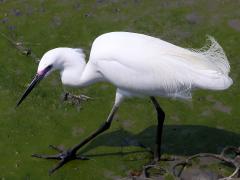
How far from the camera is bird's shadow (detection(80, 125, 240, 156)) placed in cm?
700

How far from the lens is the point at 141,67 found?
6.00m

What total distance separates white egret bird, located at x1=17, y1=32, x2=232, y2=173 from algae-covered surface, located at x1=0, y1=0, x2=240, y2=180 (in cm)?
103

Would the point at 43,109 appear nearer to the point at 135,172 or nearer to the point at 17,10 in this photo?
the point at 135,172

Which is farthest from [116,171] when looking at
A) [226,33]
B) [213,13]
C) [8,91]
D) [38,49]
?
[213,13]

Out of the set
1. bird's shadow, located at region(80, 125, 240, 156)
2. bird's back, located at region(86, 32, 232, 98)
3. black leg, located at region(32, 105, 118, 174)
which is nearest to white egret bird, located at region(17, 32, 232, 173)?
bird's back, located at region(86, 32, 232, 98)

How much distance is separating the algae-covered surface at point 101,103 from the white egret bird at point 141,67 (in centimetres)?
103

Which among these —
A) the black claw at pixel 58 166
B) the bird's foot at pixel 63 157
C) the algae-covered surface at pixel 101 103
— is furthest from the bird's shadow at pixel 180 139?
the black claw at pixel 58 166

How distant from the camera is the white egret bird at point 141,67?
19.6ft

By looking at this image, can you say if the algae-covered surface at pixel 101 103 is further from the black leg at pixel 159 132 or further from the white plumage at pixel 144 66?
the white plumage at pixel 144 66

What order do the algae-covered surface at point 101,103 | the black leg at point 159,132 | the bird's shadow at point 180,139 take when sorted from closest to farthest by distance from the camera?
the black leg at point 159,132, the algae-covered surface at point 101,103, the bird's shadow at point 180,139

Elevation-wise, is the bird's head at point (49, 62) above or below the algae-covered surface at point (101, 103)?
above

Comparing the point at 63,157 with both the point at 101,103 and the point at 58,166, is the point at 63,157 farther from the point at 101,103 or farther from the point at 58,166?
the point at 101,103

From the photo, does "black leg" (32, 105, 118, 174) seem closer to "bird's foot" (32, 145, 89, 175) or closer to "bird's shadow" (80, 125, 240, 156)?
"bird's foot" (32, 145, 89, 175)

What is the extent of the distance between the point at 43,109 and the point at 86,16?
2864 mm
